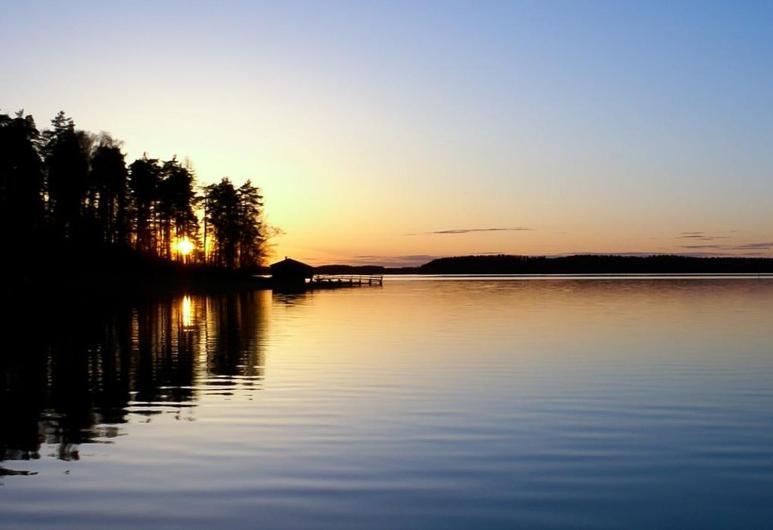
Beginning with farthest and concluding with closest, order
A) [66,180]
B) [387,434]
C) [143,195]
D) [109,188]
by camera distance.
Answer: [143,195] < [109,188] < [66,180] < [387,434]

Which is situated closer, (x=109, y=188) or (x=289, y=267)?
(x=109, y=188)

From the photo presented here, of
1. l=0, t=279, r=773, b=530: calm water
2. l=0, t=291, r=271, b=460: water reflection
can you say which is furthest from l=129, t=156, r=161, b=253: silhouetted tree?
l=0, t=279, r=773, b=530: calm water

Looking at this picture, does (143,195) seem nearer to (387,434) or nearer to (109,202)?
(109,202)

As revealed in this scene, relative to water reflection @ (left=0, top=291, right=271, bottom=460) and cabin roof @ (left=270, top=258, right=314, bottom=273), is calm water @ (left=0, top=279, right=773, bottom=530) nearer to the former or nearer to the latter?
water reflection @ (left=0, top=291, right=271, bottom=460)

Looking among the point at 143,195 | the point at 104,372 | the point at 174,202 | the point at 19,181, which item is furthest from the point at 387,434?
the point at 174,202

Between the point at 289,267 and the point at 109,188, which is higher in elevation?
the point at 109,188

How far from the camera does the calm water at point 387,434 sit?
37.4ft

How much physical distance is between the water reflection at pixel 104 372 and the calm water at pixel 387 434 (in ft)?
0.38

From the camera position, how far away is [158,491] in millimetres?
12289

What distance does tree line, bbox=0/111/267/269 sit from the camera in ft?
261

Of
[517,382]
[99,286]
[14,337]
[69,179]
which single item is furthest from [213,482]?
[69,179]

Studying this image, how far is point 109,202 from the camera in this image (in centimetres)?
10244

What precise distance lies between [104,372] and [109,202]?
264ft

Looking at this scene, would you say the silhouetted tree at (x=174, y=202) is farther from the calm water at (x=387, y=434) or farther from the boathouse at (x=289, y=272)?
the calm water at (x=387, y=434)
